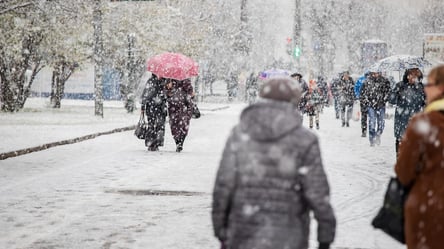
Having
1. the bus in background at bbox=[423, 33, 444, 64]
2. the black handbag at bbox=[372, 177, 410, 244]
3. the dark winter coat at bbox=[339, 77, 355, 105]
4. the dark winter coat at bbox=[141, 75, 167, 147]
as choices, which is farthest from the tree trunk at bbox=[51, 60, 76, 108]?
the black handbag at bbox=[372, 177, 410, 244]

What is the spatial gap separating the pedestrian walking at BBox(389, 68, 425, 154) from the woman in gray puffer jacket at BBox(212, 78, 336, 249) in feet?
37.3

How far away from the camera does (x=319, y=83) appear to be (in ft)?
135

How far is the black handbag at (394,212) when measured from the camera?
4809 mm

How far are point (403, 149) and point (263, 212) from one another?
96cm

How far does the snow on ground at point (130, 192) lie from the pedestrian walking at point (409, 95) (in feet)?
3.70

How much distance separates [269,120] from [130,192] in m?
7.82

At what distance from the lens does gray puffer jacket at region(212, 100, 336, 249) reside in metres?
4.41

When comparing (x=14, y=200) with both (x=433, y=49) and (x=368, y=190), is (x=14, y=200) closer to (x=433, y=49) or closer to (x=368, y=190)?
(x=368, y=190)

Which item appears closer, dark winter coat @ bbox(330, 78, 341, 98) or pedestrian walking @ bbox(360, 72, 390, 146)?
pedestrian walking @ bbox(360, 72, 390, 146)

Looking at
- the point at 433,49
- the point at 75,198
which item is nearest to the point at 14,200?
the point at 75,198

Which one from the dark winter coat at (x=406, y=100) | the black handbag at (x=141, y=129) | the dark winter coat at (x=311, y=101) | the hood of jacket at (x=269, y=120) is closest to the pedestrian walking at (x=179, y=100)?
the black handbag at (x=141, y=129)

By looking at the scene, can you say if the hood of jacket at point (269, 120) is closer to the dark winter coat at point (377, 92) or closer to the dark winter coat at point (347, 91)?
the dark winter coat at point (377, 92)

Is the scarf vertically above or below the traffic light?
below

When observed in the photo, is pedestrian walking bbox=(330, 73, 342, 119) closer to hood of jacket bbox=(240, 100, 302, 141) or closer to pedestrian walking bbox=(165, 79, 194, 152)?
pedestrian walking bbox=(165, 79, 194, 152)
